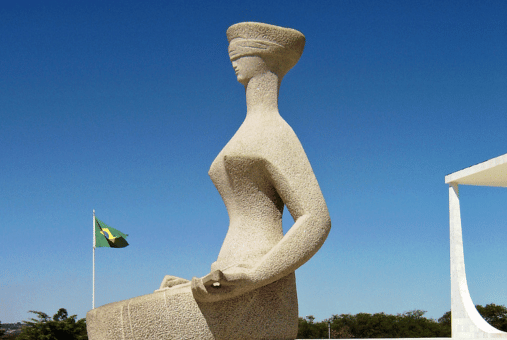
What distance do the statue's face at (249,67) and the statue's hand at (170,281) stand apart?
1.75 meters

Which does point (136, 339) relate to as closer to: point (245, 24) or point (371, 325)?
point (245, 24)

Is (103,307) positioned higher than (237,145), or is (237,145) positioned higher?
(237,145)

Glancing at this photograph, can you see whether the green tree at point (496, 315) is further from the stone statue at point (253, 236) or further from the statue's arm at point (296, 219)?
the statue's arm at point (296, 219)

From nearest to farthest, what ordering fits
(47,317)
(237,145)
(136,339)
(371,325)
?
(136,339) < (237,145) < (47,317) < (371,325)

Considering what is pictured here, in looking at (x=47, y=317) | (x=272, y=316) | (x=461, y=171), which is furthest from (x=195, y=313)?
(x=461, y=171)

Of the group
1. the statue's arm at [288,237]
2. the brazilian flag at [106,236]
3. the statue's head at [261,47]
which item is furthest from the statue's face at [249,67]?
the brazilian flag at [106,236]

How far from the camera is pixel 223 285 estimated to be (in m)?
4.13

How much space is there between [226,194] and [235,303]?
958 millimetres

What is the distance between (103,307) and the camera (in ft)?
14.8

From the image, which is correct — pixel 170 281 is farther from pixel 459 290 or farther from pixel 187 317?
pixel 459 290

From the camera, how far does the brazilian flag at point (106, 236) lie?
1522 cm

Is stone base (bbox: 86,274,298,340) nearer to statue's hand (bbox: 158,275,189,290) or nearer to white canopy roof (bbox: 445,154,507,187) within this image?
statue's hand (bbox: 158,275,189,290)

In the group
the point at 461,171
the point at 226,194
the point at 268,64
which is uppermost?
the point at 461,171

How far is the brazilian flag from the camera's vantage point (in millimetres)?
15220
